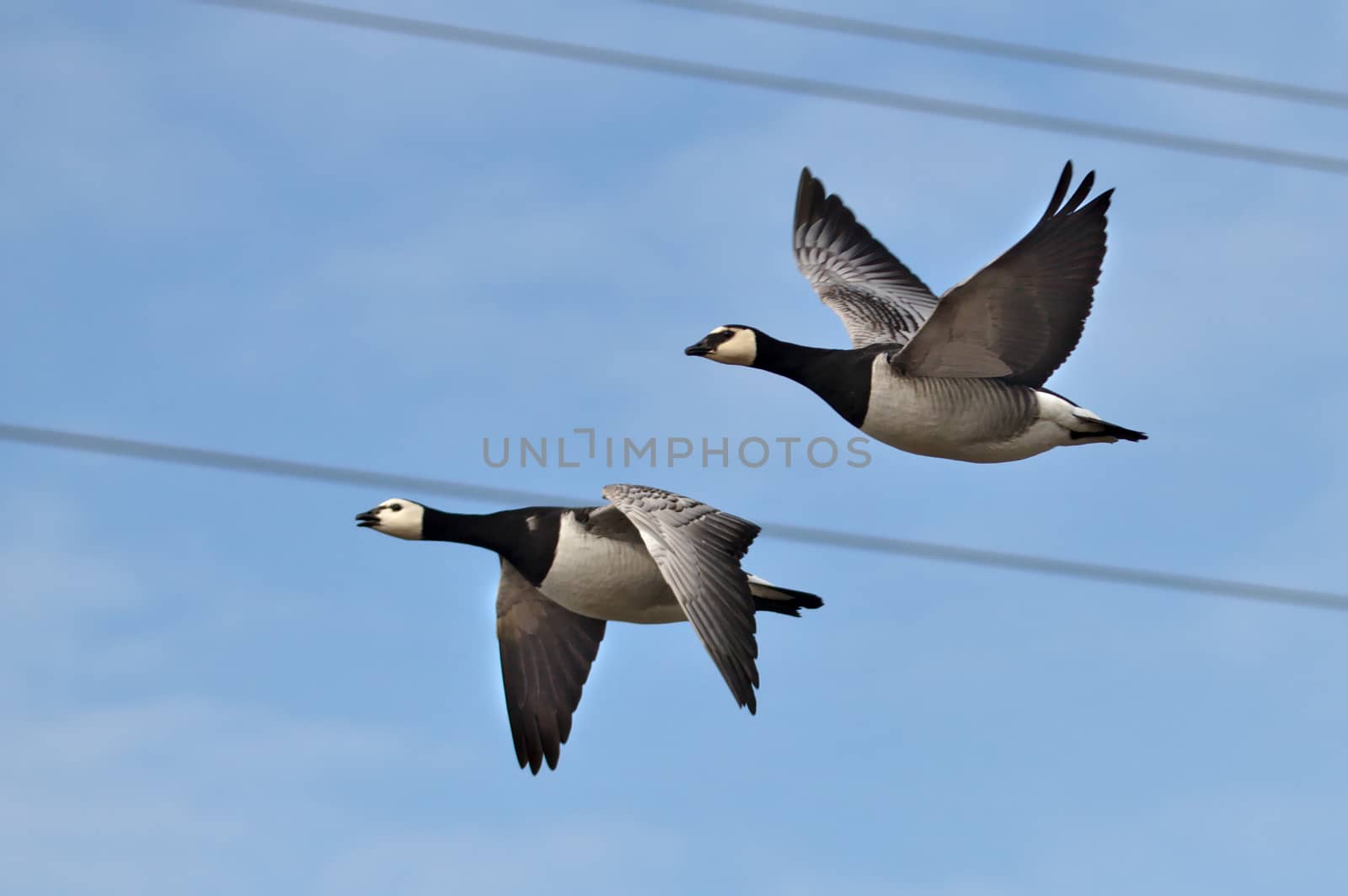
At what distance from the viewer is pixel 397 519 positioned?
1705 cm

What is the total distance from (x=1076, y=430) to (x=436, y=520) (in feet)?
16.6

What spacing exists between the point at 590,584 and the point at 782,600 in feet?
5.09

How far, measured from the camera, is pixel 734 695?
13.3m

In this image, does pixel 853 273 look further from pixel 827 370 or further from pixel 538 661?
pixel 538 661

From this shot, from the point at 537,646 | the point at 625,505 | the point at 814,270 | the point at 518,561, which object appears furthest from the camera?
the point at 814,270

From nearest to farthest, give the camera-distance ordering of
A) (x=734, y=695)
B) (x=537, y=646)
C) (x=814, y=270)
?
(x=734, y=695) → (x=537, y=646) → (x=814, y=270)

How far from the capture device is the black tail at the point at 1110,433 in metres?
16.1

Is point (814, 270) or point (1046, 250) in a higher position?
point (814, 270)

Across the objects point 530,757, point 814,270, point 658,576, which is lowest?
point 530,757

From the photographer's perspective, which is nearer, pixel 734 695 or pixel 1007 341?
pixel 734 695

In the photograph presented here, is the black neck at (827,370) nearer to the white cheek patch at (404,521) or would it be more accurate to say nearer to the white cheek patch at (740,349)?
the white cheek patch at (740,349)

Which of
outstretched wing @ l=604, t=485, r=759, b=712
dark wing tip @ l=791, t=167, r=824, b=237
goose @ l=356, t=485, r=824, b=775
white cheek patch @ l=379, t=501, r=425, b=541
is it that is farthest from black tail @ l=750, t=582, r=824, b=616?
dark wing tip @ l=791, t=167, r=824, b=237

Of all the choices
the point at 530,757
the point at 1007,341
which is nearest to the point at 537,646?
the point at 530,757

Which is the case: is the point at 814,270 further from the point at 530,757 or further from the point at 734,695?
the point at 734,695
